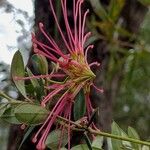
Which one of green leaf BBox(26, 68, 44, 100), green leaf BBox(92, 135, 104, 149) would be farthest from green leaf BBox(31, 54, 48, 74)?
green leaf BBox(92, 135, 104, 149)

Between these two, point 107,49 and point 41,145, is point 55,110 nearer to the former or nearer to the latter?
point 41,145

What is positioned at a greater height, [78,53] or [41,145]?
[78,53]

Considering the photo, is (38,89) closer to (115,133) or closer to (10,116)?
(10,116)

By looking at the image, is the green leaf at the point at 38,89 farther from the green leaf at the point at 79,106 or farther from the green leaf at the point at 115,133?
the green leaf at the point at 115,133

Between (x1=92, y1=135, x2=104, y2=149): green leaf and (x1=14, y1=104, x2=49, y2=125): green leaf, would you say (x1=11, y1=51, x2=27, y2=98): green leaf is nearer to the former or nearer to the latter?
(x1=14, y1=104, x2=49, y2=125): green leaf

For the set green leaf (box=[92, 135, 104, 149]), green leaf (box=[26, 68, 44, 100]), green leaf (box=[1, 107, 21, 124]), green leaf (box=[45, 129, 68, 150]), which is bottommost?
green leaf (box=[92, 135, 104, 149])

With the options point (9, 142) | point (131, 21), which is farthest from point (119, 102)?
point (9, 142)

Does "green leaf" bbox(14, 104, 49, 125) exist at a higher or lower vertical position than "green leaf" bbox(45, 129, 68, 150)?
higher
